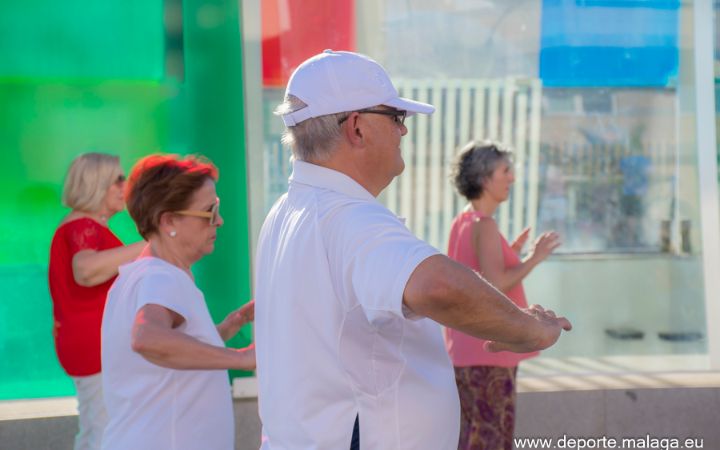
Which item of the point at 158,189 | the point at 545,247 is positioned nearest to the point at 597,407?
the point at 545,247

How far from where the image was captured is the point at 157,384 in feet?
9.29

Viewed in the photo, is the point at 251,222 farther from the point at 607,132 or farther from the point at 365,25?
the point at 607,132

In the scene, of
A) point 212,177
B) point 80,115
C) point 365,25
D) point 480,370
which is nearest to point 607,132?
point 365,25

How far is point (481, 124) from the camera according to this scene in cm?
600

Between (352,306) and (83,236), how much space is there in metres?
2.71

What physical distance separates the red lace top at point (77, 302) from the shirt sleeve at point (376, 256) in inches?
105

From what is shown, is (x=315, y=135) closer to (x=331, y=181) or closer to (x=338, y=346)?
(x=331, y=181)

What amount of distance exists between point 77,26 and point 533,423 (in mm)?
3303

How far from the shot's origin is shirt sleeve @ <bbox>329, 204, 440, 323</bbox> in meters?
1.80

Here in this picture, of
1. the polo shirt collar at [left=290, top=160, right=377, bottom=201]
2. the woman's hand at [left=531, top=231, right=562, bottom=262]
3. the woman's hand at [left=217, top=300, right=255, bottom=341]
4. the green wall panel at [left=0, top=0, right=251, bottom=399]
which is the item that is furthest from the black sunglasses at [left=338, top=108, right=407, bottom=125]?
the green wall panel at [left=0, top=0, right=251, bottom=399]

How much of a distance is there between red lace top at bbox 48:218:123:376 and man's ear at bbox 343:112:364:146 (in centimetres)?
A: 254

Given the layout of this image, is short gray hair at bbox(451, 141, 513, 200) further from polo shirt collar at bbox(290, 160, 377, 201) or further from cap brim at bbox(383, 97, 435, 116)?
polo shirt collar at bbox(290, 160, 377, 201)

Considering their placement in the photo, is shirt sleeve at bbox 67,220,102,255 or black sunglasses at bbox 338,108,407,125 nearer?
black sunglasses at bbox 338,108,407,125

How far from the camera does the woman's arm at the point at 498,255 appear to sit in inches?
179
